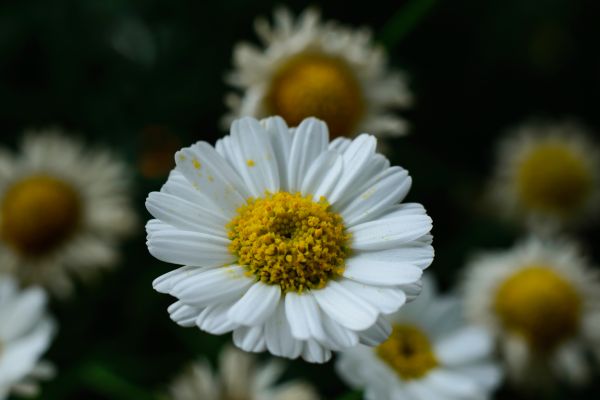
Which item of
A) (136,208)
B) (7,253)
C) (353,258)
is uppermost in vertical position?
(136,208)

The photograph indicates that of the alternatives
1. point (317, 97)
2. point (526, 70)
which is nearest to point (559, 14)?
point (526, 70)

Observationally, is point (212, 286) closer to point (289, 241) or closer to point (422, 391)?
point (289, 241)

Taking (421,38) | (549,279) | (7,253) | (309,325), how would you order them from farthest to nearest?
1. (421,38)
2. (7,253)
3. (549,279)
4. (309,325)

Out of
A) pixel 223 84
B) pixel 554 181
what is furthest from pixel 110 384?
pixel 554 181

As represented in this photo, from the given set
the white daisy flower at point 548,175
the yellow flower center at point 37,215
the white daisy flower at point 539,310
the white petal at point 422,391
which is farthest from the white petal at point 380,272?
the white daisy flower at point 548,175

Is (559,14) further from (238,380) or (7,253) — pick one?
(7,253)

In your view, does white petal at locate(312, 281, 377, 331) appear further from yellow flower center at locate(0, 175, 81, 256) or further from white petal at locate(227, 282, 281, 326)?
yellow flower center at locate(0, 175, 81, 256)
